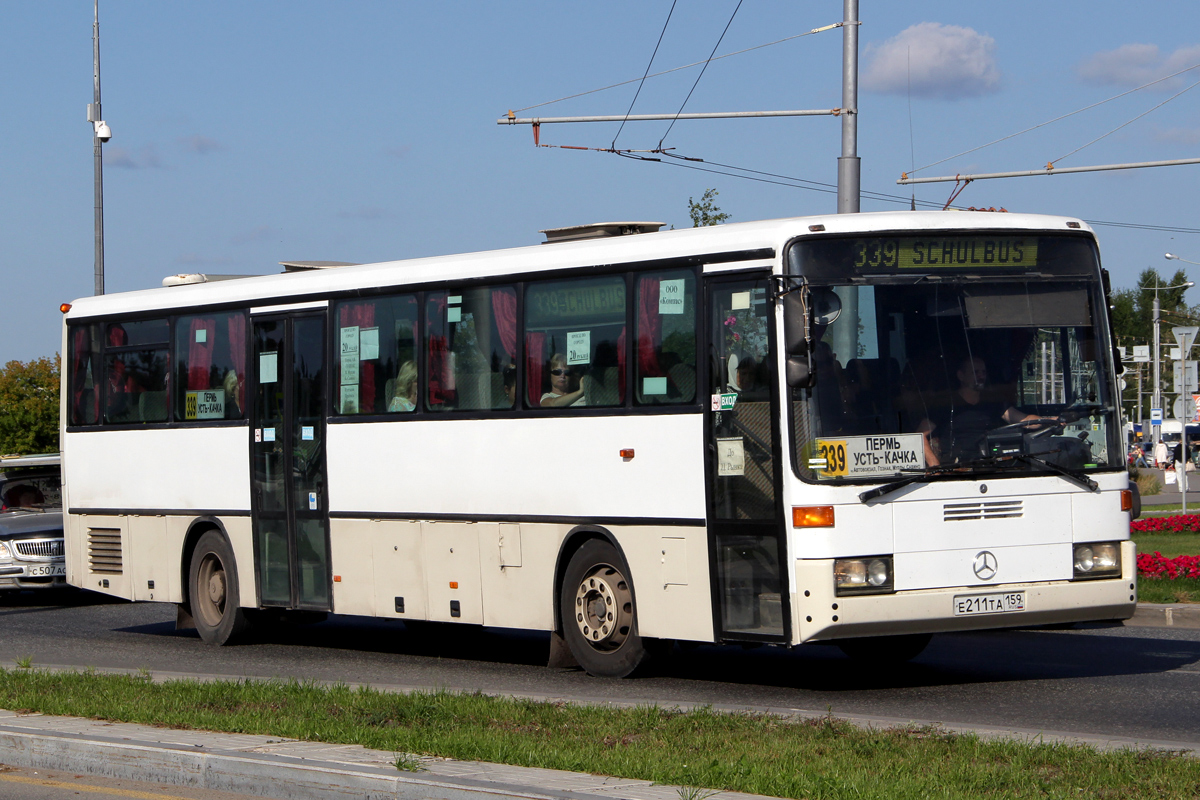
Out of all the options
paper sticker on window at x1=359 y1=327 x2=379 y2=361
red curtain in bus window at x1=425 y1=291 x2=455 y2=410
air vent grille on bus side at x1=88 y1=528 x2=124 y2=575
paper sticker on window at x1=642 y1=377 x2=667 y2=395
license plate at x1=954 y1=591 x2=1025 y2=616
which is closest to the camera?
license plate at x1=954 y1=591 x2=1025 y2=616

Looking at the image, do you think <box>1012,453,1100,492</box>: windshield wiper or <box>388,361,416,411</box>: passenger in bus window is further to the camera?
<box>388,361,416,411</box>: passenger in bus window

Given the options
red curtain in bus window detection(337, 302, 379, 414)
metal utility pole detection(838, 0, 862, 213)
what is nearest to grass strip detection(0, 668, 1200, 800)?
red curtain in bus window detection(337, 302, 379, 414)

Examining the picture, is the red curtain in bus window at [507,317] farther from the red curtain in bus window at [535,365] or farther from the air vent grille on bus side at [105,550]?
the air vent grille on bus side at [105,550]

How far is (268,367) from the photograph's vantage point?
1527 cm

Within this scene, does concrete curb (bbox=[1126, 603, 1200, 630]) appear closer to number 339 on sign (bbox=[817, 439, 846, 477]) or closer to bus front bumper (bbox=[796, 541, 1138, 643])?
bus front bumper (bbox=[796, 541, 1138, 643])

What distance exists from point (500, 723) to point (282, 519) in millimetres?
6281

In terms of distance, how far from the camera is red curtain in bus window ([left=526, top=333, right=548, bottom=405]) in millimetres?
12672

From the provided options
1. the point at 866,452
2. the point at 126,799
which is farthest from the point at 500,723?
the point at 866,452

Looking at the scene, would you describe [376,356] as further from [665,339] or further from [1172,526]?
[1172,526]

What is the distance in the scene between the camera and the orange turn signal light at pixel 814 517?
1053 centimetres

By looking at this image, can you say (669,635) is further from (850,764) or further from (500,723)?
(850,764)

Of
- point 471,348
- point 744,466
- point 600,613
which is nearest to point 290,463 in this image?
point 471,348

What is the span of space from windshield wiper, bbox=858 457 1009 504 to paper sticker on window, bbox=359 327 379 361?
523 cm

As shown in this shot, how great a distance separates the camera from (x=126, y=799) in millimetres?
8188
